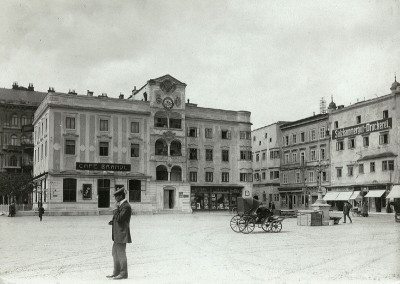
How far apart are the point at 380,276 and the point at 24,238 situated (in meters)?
14.7

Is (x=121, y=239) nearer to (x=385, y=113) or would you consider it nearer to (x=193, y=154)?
(x=385, y=113)

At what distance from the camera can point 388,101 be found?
52.6 m

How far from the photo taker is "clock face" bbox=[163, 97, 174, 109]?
184 ft

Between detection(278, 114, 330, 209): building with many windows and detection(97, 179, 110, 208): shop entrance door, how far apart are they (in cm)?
2524

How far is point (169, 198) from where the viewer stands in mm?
56125

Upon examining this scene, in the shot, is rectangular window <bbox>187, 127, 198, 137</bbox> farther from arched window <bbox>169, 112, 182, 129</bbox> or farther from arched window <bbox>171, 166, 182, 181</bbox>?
arched window <bbox>171, 166, 182, 181</bbox>

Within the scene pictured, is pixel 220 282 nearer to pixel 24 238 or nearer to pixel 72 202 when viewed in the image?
pixel 24 238

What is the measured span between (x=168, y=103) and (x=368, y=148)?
74.6 feet

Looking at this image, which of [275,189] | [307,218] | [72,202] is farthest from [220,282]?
[275,189]

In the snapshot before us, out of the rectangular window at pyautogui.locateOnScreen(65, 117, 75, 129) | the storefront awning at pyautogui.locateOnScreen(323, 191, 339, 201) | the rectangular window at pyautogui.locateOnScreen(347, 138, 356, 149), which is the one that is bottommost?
the storefront awning at pyautogui.locateOnScreen(323, 191, 339, 201)

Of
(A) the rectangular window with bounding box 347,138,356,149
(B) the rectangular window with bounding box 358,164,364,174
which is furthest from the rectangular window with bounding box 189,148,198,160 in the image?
(B) the rectangular window with bounding box 358,164,364,174

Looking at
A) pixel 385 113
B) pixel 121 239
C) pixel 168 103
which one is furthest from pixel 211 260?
pixel 385 113

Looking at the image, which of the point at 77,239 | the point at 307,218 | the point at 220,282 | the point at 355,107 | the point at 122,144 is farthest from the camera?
the point at 355,107

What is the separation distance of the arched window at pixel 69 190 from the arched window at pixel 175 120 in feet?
42.2
